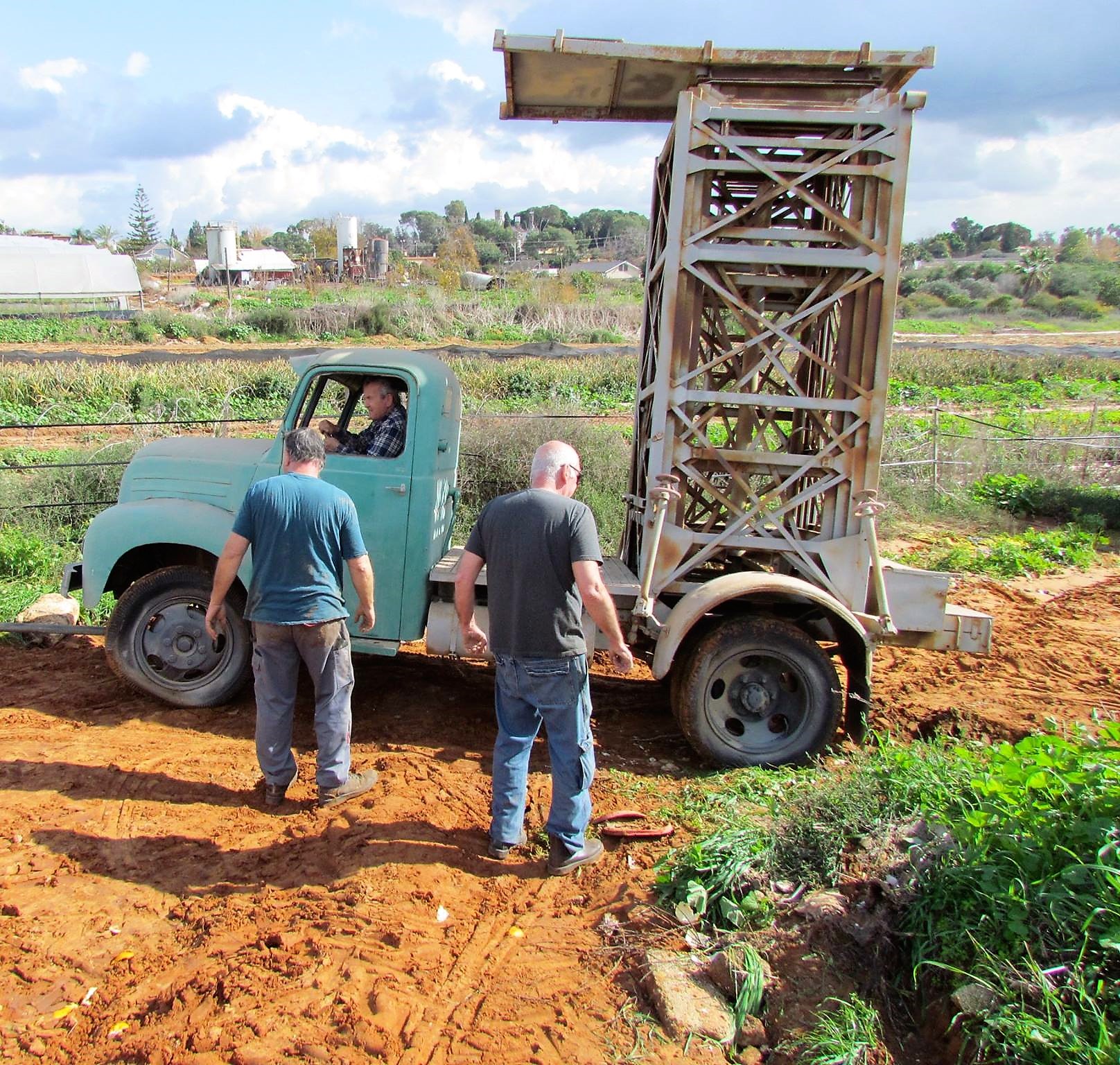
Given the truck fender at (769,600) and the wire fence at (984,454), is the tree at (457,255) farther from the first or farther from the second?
the truck fender at (769,600)

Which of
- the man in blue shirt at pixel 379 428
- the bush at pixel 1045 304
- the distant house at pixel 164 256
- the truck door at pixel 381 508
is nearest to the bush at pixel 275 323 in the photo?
the man in blue shirt at pixel 379 428

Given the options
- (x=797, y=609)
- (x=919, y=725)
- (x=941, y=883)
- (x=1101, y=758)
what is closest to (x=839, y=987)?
(x=941, y=883)

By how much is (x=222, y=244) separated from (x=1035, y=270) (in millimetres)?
64066

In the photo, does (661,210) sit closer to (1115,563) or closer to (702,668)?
(702,668)

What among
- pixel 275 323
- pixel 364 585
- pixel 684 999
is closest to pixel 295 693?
pixel 364 585

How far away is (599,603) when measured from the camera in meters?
3.80

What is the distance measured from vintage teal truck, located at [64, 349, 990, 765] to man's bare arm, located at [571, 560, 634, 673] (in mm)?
1034

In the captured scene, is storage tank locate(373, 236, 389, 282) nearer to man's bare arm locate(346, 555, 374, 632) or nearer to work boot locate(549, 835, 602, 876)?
man's bare arm locate(346, 555, 374, 632)

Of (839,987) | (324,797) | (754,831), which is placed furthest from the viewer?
(324,797)

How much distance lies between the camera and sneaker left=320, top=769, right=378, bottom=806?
4531 mm

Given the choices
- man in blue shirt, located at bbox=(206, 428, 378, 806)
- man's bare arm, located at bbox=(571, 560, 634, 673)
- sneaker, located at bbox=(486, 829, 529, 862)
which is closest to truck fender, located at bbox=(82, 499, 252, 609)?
man in blue shirt, located at bbox=(206, 428, 378, 806)

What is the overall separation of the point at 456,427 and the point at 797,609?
2450 millimetres

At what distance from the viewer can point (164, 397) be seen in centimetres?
1753

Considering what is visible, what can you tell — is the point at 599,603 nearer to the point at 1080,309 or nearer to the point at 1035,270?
the point at 1080,309
